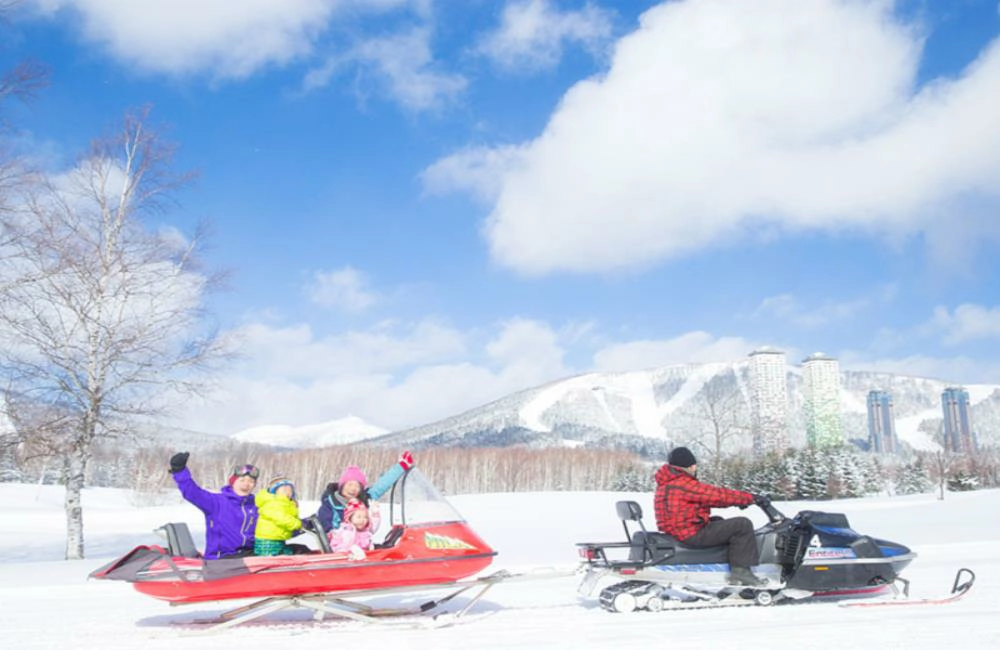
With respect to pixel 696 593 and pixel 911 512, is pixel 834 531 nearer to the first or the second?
pixel 696 593

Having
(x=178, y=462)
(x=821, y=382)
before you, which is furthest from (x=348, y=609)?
(x=821, y=382)

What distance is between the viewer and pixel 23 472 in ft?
44.9

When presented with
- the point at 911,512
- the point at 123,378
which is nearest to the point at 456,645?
the point at 123,378

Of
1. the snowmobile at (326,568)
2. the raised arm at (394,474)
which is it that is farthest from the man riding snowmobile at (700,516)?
the raised arm at (394,474)

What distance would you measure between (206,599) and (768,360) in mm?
183672

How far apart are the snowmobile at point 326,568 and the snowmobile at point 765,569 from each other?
4.57ft

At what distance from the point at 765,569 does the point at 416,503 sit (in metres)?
3.15

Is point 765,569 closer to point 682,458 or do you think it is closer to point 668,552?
point 668,552

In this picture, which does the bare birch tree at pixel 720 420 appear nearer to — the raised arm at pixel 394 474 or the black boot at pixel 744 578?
the black boot at pixel 744 578

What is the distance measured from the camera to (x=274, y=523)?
624 cm

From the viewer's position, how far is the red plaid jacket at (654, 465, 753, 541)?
21.9ft

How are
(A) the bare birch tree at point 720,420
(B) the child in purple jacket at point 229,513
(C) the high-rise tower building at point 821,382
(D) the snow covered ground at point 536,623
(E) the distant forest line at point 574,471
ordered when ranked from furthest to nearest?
(C) the high-rise tower building at point 821,382
(E) the distant forest line at point 574,471
(A) the bare birch tree at point 720,420
(B) the child in purple jacket at point 229,513
(D) the snow covered ground at point 536,623

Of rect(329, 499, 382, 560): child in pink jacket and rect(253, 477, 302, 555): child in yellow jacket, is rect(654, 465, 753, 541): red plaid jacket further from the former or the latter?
rect(253, 477, 302, 555): child in yellow jacket

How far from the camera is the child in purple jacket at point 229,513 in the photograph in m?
6.16
